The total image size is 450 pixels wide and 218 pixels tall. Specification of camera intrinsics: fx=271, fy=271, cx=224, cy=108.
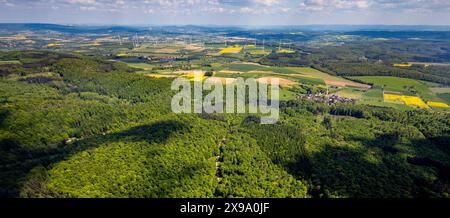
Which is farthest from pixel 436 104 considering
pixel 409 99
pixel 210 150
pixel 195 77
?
pixel 195 77

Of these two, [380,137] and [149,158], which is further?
[380,137]

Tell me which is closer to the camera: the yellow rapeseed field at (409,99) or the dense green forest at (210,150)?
the dense green forest at (210,150)

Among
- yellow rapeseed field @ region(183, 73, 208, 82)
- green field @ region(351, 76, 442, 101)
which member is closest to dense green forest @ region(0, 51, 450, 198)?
green field @ region(351, 76, 442, 101)

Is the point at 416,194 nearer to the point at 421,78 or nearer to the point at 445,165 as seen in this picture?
the point at 445,165

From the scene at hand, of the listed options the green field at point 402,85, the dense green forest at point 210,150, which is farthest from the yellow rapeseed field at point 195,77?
the green field at point 402,85

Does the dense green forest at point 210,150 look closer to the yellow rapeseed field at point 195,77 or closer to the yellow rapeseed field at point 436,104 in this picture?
the yellow rapeseed field at point 436,104

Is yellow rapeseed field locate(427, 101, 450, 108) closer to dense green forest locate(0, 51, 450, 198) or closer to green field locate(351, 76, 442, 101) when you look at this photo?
A: green field locate(351, 76, 442, 101)

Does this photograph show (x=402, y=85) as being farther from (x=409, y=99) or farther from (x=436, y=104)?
(x=436, y=104)
